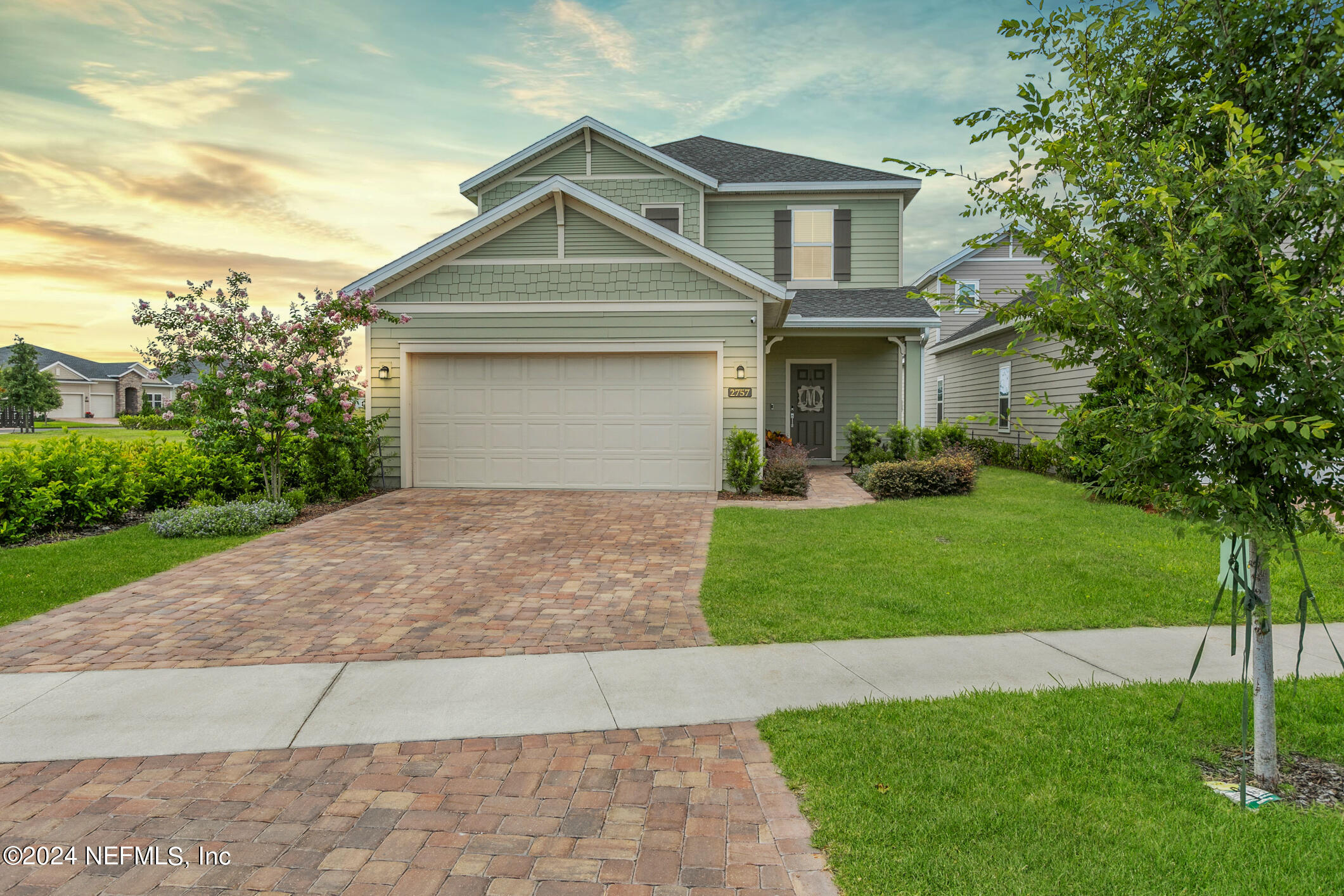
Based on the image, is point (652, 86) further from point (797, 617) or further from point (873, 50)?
point (797, 617)

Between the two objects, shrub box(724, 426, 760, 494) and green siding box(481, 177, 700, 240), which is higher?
green siding box(481, 177, 700, 240)

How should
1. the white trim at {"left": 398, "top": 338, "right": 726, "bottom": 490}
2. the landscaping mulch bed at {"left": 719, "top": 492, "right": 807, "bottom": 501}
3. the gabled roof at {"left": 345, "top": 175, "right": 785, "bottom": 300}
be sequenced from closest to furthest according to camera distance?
the landscaping mulch bed at {"left": 719, "top": 492, "right": 807, "bottom": 501}
the gabled roof at {"left": 345, "top": 175, "right": 785, "bottom": 300}
the white trim at {"left": 398, "top": 338, "right": 726, "bottom": 490}

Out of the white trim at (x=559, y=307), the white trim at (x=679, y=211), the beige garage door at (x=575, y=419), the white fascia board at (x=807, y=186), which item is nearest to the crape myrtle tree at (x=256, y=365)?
the white trim at (x=559, y=307)

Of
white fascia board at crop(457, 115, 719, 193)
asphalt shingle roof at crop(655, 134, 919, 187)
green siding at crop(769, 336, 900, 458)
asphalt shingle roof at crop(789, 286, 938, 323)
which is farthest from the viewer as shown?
green siding at crop(769, 336, 900, 458)

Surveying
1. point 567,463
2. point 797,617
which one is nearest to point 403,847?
point 797,617

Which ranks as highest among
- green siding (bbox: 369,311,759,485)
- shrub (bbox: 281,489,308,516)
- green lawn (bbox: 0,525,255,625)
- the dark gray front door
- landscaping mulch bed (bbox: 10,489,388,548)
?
green siding (bbox: 369,311,759,485)

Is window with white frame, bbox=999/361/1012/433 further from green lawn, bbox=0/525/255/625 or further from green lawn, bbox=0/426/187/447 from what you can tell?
green lawn, bbox=0/426/187/447

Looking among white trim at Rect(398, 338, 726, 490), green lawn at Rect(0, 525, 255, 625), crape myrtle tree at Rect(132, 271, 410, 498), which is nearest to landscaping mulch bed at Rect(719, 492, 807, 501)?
white trim at Rect(398, 338, 726, 490)

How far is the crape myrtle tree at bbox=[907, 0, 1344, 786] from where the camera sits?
2768mm

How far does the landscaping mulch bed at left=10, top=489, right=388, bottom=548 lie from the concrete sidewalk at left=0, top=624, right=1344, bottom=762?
5875 millimetres

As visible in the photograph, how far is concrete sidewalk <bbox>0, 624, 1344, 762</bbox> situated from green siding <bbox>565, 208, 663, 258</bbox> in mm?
9519

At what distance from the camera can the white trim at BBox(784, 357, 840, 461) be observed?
18.6 metres

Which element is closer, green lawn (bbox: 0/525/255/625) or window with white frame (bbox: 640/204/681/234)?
green lawn (bbox: 0/525/255/625)

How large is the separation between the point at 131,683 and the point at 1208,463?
615 cm
